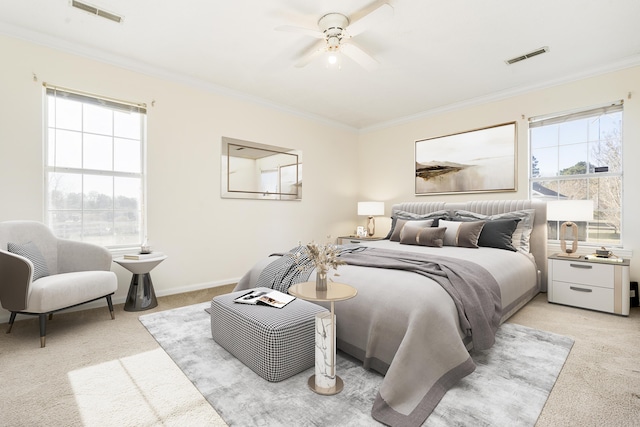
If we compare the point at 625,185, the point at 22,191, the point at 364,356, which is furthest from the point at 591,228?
the point at 22,191

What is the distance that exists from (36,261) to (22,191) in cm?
77

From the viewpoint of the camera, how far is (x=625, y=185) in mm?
3480

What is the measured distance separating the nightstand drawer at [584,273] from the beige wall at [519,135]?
2.18 feet

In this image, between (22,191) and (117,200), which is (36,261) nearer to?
(22,191)

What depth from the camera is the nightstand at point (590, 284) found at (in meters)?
3.04

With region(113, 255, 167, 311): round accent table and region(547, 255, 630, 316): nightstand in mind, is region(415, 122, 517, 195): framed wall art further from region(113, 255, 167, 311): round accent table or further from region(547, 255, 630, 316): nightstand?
region(113, 255, 167, 311): round accent table

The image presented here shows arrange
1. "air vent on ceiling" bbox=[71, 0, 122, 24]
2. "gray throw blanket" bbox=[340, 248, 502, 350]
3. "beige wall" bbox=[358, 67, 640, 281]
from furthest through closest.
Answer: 1. "beige wall" bbox=[358, 67, 640, 281]
2. "air vent on ceiling" bbox=[71, 0, 122, 24]
3. "gray throw blanket" bbox=[340, 248, 502, 350]

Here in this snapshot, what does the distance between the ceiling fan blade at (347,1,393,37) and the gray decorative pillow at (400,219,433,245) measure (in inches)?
91.7

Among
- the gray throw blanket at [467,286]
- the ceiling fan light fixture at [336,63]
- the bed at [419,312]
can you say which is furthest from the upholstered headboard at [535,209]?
the ceiling fan light fixture at [336,63]

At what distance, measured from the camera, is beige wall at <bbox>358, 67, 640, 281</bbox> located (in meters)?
3.44

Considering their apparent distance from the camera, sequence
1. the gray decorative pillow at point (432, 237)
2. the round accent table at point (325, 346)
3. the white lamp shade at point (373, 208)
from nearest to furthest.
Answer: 1. the round accent table at point (325, 346)
2. the gray decorative pillow at point (432, 237)
3. the white lamp shade at point (373, 208)

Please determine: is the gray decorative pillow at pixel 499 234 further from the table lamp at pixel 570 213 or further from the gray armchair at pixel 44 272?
the gray armchair at pixel 44 272

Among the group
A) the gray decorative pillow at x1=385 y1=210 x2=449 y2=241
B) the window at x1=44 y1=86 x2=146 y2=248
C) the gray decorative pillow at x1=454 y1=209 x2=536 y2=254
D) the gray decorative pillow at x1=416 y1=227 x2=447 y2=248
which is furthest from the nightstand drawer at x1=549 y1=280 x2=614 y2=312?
the window at x1=44 y1=86 x2=146 y2=248

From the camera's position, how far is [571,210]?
3.40 metres
